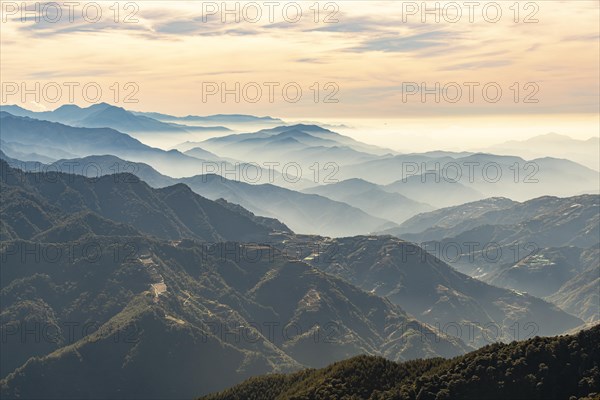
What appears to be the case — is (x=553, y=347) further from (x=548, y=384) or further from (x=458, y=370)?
(x=458, y=370)

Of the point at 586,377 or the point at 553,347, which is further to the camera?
the point at 553,347

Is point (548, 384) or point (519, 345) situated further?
point (519, 345)

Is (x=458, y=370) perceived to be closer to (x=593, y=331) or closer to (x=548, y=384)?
(x=548, y=384)

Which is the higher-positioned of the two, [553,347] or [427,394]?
[553,347]

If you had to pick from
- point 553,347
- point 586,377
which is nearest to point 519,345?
point 553,347

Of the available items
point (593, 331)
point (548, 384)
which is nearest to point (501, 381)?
point (548, 384)

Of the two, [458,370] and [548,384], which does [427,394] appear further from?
[548,384]

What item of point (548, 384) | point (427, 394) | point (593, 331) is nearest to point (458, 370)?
point (427, 394)
